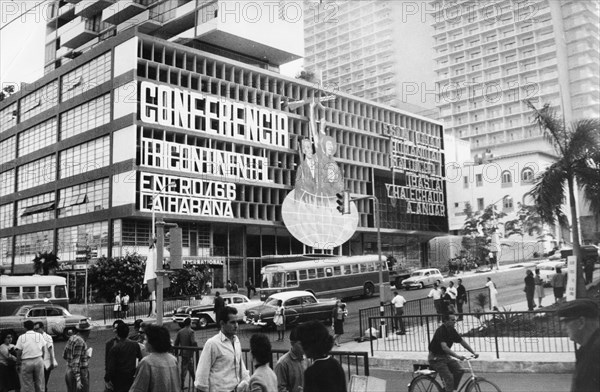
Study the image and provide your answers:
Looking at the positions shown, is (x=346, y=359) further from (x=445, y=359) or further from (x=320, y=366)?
(x=320, y=366)

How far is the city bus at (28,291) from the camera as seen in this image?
29281 millimetres

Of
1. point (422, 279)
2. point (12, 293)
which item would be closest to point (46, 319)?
point (12, 293)

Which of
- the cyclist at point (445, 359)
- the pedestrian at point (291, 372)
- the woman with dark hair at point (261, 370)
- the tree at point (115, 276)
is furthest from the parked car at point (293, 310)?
the woman with dark hair at point (261, 370)

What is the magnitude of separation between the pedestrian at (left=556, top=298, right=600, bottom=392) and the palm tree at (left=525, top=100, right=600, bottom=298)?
1472 centimetres

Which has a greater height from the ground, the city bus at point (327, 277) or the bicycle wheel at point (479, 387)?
the city bus at point (327, 277)

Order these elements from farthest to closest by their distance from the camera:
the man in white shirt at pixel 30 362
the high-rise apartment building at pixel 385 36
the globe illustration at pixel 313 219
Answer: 1. the globe illustration at pixel 313 219
2. the high-rise apartment building at pixel 385 36
3. the man in white shirt at pixel 30 362

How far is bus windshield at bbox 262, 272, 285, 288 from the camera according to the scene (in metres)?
33.6

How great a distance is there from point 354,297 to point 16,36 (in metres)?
26.9

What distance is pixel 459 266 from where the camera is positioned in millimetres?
41875

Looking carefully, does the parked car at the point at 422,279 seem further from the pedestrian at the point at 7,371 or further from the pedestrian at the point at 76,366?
the pedestrian at the point at 7,371

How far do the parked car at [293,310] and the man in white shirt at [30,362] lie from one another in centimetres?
1404

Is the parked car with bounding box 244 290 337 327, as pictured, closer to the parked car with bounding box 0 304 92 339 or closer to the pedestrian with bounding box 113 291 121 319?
the parked car with bounding box 0 304 92 339

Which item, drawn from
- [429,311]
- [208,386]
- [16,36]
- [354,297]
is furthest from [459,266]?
[208,386]

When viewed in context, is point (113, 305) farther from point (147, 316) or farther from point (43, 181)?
point (43, 181)
